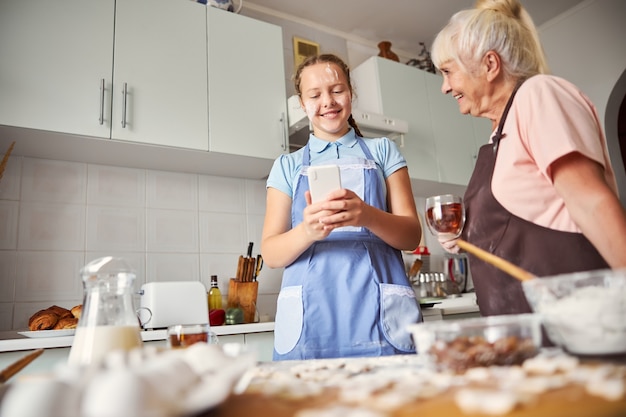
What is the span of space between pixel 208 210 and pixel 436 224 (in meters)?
1.72

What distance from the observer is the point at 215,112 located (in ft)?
7.30

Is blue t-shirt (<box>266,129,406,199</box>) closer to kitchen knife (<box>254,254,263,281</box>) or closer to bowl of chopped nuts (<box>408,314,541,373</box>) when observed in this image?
bowl of chopped nuts (<box>408,314,541,373</box>)

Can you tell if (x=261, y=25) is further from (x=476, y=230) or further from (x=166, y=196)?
(x=476, y=230)

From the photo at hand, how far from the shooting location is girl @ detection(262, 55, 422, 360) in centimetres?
113

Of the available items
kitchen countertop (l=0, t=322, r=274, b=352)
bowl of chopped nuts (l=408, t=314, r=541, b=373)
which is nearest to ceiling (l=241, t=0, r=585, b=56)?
kitchen countertop (l=0, t=322, r=274, b=352)

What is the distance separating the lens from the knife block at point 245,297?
220 centimetres

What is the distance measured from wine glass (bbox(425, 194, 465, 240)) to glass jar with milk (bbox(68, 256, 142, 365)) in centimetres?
56

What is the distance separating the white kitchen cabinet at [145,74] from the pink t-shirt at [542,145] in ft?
4.92

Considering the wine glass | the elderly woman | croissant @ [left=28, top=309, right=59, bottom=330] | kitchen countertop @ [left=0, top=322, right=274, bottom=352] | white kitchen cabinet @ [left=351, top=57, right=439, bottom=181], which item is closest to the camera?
the elderly woman

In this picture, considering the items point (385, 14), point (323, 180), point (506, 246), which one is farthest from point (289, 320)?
point (385, 14)

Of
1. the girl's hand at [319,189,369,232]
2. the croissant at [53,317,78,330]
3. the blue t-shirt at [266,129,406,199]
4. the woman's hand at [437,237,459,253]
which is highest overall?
the blue t-shirt at [266,129,406,199]

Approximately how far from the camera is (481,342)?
1.84ft

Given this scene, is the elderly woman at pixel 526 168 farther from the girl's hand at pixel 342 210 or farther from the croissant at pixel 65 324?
the croissant at pixel 65 324

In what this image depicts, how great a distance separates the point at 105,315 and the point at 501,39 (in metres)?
0.99
